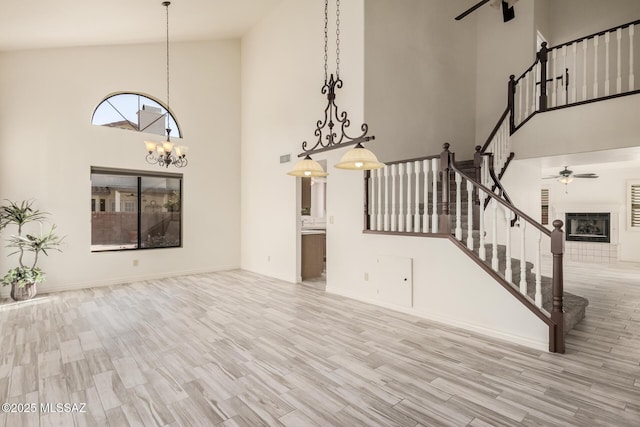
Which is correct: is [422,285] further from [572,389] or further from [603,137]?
[603,137]

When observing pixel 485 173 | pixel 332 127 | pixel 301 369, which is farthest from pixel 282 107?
pixel 301 369

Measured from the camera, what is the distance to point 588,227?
374 inches

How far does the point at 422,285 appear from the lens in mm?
4145

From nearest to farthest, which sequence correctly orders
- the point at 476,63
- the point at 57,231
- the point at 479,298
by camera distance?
1. the point at 479,298
2. the point at 57,231
3. the point at 476,63

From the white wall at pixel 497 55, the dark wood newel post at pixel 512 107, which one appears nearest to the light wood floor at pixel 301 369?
the dark wood newel post at pixel 512 107

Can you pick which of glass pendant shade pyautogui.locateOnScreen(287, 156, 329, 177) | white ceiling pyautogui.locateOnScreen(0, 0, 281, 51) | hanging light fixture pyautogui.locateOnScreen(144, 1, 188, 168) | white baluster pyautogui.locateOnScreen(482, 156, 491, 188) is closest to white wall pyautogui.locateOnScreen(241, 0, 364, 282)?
white ceiling pyautogui.locateOnScreen(0, 0, 281, 51)

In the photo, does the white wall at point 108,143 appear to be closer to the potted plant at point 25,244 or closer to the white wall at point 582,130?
the potted plant at point 25,244

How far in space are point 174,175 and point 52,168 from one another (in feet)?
6.60

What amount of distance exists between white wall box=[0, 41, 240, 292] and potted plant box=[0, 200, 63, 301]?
16cm

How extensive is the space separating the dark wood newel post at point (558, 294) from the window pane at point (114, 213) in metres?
6.86

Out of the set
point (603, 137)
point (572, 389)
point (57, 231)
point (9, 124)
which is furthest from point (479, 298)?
point (9, 124)

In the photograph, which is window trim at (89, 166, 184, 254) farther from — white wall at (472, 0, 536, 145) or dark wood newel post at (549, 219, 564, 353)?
white wall at (472, 0, 536, 145)

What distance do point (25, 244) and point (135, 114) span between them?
9.83ft

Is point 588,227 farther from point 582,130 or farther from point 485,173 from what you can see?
point 485,173
